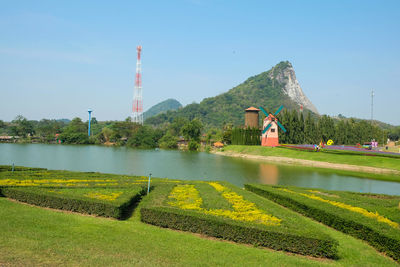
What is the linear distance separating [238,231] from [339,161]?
39.3 m

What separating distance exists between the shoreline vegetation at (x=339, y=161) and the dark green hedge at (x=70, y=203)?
31.0m

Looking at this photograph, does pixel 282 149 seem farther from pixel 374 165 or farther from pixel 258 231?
pixel 258 231

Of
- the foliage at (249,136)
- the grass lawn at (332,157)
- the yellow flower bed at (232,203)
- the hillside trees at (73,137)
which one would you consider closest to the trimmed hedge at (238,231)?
the yellow flower bed at (232,203)

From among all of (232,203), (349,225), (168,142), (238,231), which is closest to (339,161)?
(232,203)

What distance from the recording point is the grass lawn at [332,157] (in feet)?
129

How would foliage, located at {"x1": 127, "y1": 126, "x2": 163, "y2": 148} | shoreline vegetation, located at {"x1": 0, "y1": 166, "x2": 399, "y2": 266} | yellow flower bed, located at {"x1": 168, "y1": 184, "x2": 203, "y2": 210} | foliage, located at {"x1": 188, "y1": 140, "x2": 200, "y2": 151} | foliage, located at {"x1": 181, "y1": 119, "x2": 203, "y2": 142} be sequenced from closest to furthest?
shoreline vegetation, located at {"x1": 0, "y1": 166, "x2": 399, "y2": 266} → yellow flower bed, located at {"x1": 168, "y1": 184, "x2": 203, "y2": 210} → foliage, located at {"x1": 188, "y1": 140, "x2": 200, "y2": 151} → foliage, located at {"x1": 127, "y1": 126, "x2": 163, "y2": 148} → foliage, located at {"x1": 181, "y1": 119, "x2": 203, "y2": 142}

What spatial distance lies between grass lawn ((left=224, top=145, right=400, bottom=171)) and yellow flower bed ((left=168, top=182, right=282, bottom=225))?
103 feet

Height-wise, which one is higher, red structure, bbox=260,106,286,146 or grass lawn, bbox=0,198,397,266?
red structure, bbox=260,106,286,146

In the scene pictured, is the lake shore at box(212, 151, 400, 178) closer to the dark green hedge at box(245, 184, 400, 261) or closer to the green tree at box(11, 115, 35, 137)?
the dark green hedge at box(245, 184, 400, 261)

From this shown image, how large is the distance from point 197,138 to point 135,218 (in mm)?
82879

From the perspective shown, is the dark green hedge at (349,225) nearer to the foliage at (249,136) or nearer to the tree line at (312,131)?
the foliage at (249,136)

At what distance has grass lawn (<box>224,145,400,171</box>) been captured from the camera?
129ft

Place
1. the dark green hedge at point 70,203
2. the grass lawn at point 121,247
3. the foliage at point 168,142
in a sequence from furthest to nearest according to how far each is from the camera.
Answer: the foliage at point 168,142 → the dark green hedge at point 70,203 → the grass lawn at point 121,247

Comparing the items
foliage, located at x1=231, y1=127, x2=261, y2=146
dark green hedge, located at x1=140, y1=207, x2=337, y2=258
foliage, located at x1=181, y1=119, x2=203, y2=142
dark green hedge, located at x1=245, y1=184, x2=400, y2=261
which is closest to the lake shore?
foliage, located at x1=231, y1=127, x2=261, y2=146
